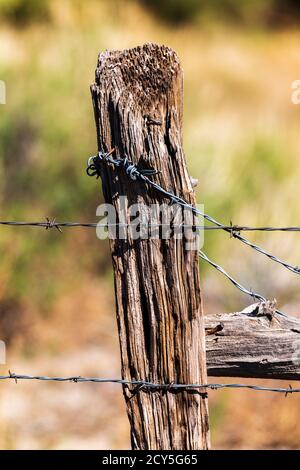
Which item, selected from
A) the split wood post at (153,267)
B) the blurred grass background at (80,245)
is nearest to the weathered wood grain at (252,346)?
the split wood post at (153,267)

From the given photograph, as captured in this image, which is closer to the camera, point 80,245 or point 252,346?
point 252,346

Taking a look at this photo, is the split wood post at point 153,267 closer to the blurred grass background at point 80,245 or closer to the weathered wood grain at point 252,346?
the weathered wood grain at point 252,346

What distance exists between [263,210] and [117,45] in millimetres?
2398

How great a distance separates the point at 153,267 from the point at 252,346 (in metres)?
0.40

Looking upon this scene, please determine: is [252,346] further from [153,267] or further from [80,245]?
[80,245]

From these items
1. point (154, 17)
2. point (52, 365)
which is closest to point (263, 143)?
point (52, 365)

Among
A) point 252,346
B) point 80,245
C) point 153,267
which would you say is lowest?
point 252,346

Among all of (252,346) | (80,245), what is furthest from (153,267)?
(80,245)

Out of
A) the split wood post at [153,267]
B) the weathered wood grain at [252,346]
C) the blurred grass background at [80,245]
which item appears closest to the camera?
the split wood post at [153,267]

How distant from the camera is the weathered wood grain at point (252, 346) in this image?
2373mm

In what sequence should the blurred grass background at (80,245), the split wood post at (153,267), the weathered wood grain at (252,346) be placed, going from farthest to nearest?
the blurred grass background at (80,245) → the weathered wood grain at (252,346) → the split wood post at (153,267)

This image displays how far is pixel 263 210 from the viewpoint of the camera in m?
7.37

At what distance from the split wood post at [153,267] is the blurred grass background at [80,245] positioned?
3000 mm

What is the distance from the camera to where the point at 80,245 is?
7203mm
